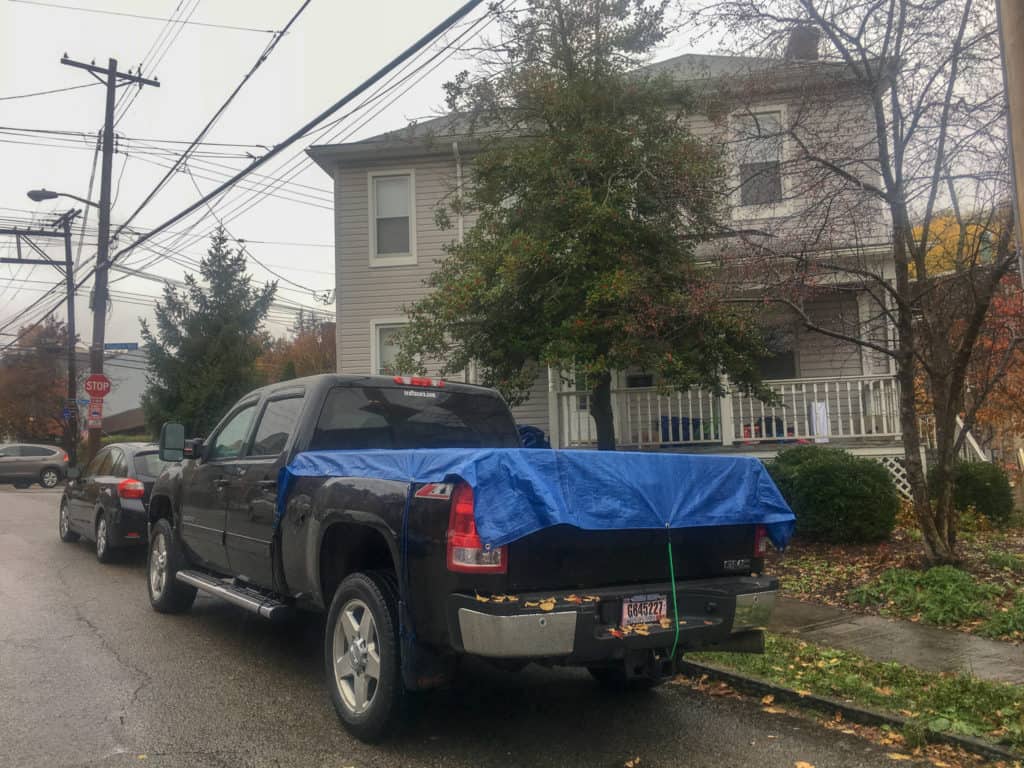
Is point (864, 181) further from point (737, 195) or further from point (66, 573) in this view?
point (66, 573)

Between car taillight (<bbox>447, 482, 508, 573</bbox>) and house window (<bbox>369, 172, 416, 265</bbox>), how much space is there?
14.9 meters

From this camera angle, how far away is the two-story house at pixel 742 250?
8859mm

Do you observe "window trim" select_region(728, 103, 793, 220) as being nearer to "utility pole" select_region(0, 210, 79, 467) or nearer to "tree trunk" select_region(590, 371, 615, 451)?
"tree trunk" select_region(590, 371, 615, 451)

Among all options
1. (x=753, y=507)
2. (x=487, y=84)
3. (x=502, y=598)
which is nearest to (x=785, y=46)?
(x=487, y=84)

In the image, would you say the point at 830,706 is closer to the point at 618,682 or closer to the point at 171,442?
the point at 618,682

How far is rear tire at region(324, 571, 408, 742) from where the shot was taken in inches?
179

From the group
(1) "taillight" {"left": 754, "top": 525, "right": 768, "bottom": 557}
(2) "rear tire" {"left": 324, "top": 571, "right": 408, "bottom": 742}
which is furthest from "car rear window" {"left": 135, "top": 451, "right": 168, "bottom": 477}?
(1) "taillight" {"left": 754, "top": 525, "right": 768, "bottom": 557}

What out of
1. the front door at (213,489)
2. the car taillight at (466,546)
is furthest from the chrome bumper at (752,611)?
the front door at (213,489)

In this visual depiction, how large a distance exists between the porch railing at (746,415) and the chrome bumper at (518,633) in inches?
381

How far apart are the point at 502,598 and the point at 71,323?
1328 inches

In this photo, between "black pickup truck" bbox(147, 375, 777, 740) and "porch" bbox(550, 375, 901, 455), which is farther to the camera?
"porch" bbox(550, 375, 901, 455)

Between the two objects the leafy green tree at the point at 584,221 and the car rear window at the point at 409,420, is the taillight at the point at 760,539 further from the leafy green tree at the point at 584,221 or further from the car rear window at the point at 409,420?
the leafy green tree at the point at 584,221

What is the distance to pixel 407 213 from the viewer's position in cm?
1878

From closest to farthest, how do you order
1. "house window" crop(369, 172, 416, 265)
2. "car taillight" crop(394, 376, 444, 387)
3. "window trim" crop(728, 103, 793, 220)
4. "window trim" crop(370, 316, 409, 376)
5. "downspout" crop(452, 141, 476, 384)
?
"car taillight" crop(394, 376, 444, 387)
"window trim" crop(728, 103, 793, 220)
"downspout" crop(452, 141, 476, 384)
"window trim" crop(370, 316, 409, 376)
"house window" crop(369, 172, 416, 265)
